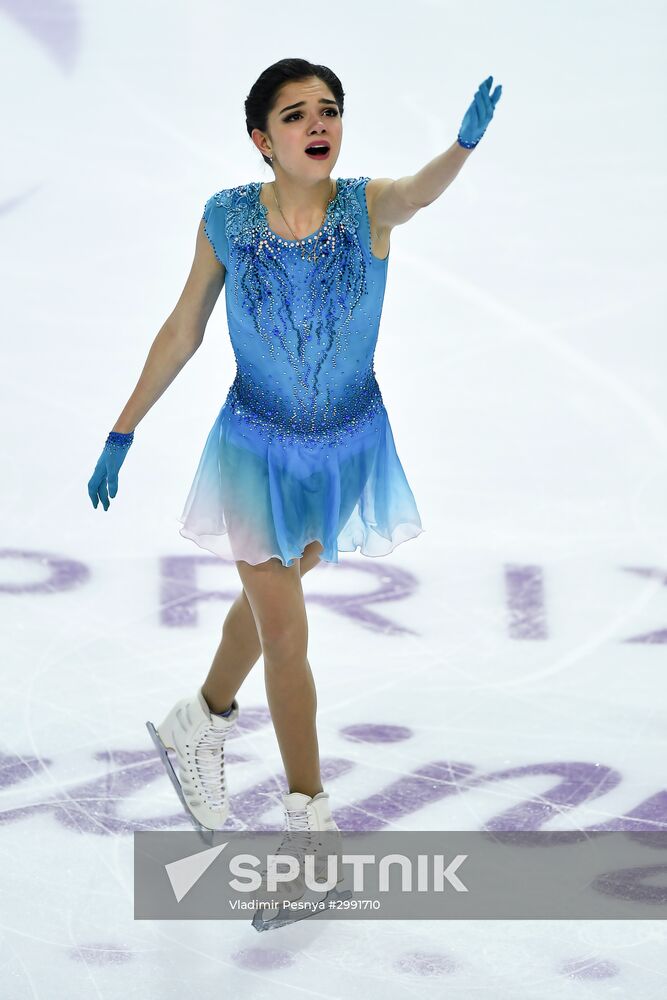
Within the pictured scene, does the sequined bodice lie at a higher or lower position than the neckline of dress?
lower

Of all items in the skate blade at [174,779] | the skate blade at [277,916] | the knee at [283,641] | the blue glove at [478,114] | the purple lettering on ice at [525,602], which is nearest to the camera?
the blue glove at [478,114]

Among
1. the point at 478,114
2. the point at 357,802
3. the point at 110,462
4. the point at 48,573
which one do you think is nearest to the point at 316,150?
the point at 478,114

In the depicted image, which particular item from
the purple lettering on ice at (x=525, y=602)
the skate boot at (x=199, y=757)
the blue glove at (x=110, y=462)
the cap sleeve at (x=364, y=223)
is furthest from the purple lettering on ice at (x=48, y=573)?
the cap sleeve at (x=364, y=223)

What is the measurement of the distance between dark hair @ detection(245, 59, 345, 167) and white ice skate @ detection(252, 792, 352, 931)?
1422 millimetres

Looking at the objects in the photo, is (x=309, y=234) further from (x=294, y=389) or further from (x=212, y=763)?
(x=212, y=763)

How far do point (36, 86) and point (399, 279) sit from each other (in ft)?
7.53

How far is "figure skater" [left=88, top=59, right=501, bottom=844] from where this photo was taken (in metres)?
2.98

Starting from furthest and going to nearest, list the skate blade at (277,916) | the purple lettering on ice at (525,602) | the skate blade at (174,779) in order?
the purple lettering on ice at (525,602), the skate blade at (174,779), the skate blade at (277,916)

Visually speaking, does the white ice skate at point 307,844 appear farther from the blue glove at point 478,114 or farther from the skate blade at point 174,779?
the blue glove at point 478,114

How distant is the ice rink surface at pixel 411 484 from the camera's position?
2.94m

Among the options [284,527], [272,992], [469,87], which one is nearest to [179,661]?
[284,527]

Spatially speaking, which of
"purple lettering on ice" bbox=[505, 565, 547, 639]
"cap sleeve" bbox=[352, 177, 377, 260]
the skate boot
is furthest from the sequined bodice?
"purple lettering on ice" bbox=[505, 565, 547, 639]

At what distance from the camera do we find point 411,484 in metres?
4.89

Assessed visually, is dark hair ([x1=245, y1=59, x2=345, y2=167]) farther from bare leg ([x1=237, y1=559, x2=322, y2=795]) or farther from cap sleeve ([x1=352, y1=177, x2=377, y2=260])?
bare leg ([x1=237, y1=559, x2=322, y2=795])
